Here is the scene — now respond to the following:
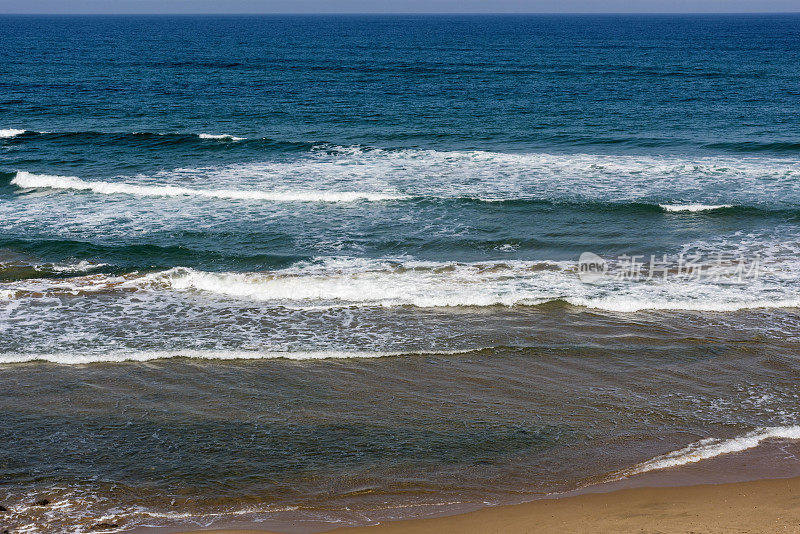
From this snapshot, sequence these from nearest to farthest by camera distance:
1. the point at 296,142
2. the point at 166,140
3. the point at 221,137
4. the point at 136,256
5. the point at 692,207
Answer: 1. the point at 136,256
2. the point at 692,207
3. the point at 296,142
4. the point at 221,137
5. the point at 166,140

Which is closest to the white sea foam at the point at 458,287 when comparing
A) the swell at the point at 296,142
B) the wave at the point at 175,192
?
the wave at the point at 175,192

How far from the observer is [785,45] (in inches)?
3076

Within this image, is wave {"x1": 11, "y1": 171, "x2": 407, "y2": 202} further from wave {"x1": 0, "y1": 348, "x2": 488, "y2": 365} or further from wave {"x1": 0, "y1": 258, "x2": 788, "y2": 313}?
wave {"x1": 0, "y1": 348, "x2": 488, "y2": 365}

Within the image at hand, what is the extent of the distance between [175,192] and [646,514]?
17616mm

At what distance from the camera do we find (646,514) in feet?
24.1

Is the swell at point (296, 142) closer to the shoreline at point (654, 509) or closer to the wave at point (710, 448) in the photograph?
the wave at point (710, 448)

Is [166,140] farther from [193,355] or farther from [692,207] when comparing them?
[692,207]

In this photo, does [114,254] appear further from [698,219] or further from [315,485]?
[698,219]

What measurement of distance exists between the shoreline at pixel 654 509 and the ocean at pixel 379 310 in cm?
22

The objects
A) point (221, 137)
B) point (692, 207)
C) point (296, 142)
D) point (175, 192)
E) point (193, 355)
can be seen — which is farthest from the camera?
point (221, 137)

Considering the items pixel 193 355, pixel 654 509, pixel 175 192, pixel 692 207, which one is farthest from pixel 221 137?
pixel 654 509

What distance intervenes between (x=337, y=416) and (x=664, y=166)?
17.4 meters

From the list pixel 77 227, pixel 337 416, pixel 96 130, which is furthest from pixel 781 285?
pixel 96 130

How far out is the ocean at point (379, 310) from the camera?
27.3ft
